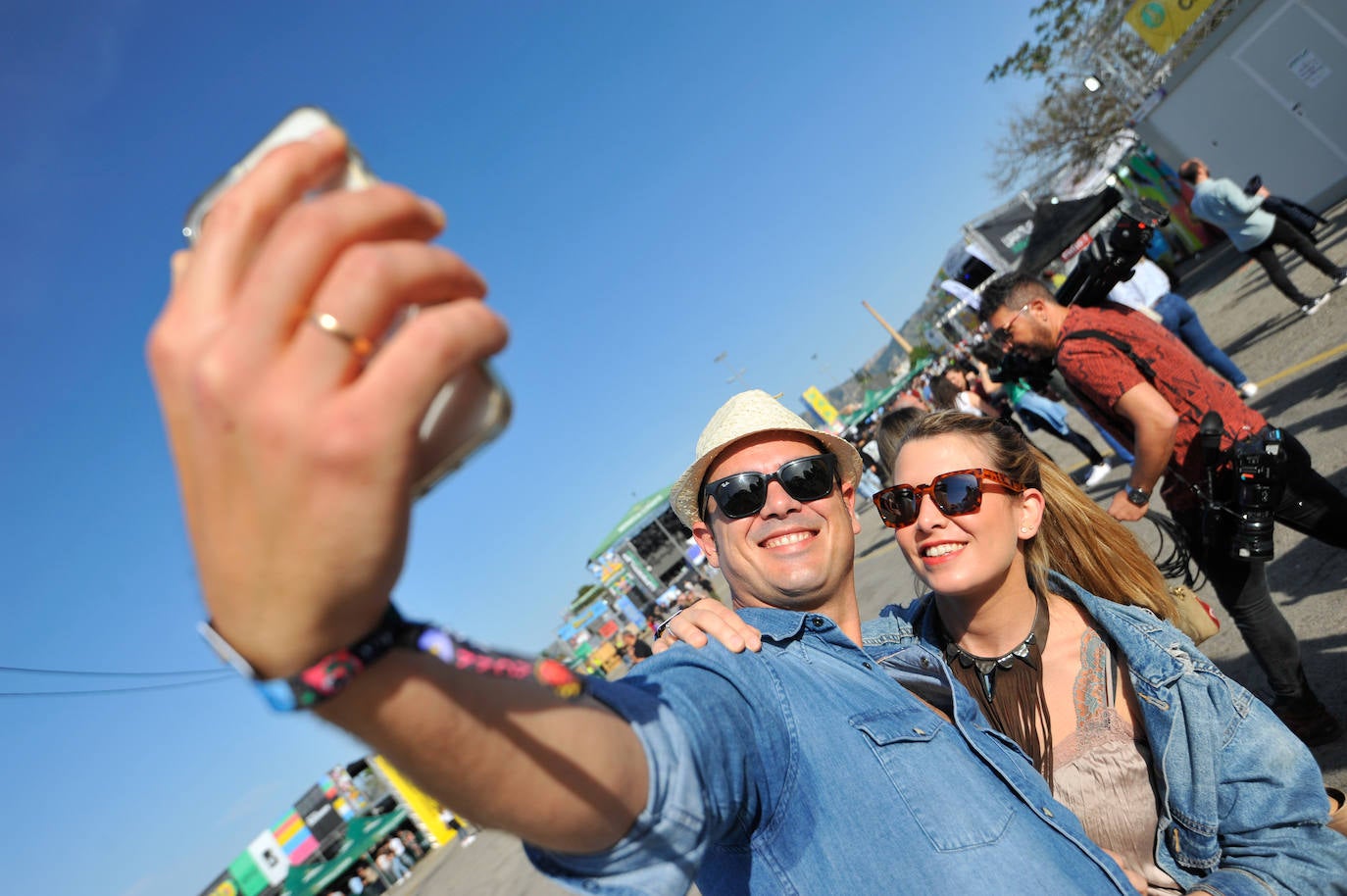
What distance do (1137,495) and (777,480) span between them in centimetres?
221

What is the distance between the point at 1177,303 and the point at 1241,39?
11.2m

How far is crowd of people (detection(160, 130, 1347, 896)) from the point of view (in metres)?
0.60

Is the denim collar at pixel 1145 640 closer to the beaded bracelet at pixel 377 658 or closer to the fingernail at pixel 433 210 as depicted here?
the beaded bracelet at pixel 377 658

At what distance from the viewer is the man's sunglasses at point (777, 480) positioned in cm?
236

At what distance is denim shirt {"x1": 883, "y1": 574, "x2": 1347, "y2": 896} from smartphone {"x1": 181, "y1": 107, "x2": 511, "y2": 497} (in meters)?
2.10

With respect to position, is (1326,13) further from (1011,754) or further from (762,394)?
(1011,754)

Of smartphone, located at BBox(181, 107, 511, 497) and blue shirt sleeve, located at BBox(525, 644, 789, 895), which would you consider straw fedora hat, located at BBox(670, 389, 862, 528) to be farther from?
smartphone, located at BBox(181, 107, 511, 497)

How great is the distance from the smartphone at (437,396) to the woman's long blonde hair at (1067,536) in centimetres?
227

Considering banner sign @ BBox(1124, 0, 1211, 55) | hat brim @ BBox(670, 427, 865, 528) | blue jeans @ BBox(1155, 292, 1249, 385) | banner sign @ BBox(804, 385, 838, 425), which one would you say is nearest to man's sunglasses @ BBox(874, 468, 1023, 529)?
hat brim @ BBox(670, 427, 865, 528)

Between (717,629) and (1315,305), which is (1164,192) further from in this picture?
(717,629)

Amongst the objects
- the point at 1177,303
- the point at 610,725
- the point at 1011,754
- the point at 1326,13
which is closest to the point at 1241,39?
the point at 1326,13

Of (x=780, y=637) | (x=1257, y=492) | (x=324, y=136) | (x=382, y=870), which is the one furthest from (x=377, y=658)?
(x=382, y=870)

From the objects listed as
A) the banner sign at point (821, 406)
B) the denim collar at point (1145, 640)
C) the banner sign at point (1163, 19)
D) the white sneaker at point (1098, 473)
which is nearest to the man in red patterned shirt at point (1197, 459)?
the denim collar at point (1145, 640)

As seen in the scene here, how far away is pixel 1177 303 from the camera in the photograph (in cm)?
706
